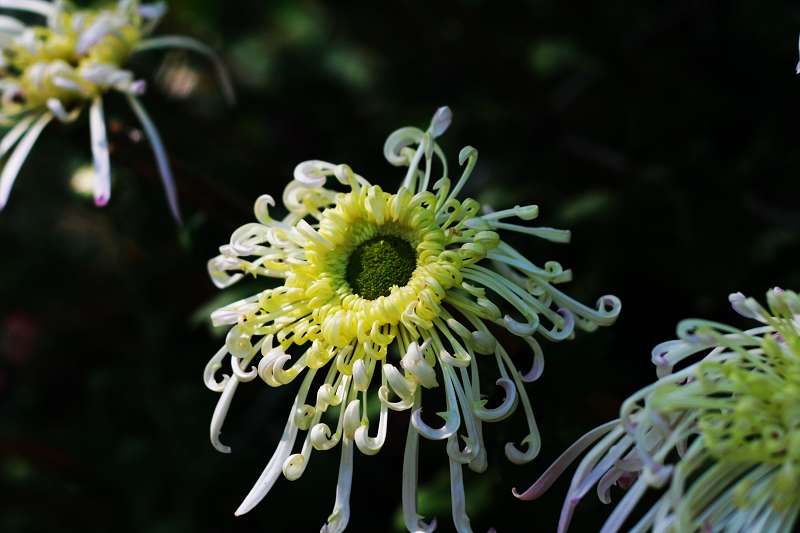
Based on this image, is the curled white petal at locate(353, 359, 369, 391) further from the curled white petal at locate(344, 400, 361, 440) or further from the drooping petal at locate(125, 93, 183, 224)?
the drooping petal at locate(125, 93, 183, 224)

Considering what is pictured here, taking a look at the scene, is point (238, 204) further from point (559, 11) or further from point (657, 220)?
point (559, 11)

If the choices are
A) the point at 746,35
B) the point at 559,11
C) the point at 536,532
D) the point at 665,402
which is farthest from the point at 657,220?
the point at 665,402

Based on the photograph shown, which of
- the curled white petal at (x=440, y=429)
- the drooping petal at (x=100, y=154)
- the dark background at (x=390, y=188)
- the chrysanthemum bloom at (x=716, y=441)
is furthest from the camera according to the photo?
the dark background at (x=390, y=188)

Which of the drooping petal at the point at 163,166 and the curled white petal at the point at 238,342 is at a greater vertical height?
the drooping petal at the point at 163,166

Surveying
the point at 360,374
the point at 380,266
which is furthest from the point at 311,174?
the point at 360,374

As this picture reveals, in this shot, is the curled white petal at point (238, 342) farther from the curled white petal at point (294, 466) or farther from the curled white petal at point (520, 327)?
the curled white petal at point (520, 327)

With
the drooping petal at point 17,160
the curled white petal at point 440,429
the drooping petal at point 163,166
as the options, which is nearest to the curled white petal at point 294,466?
the curled white petal at point 440,429

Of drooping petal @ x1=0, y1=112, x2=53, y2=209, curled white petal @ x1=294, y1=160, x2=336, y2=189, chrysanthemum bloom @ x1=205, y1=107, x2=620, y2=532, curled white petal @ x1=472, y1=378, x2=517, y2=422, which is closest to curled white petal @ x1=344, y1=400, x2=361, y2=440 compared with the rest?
chrysanthemum bloom @ x1=205, y1=107, x2=620, y2=532
